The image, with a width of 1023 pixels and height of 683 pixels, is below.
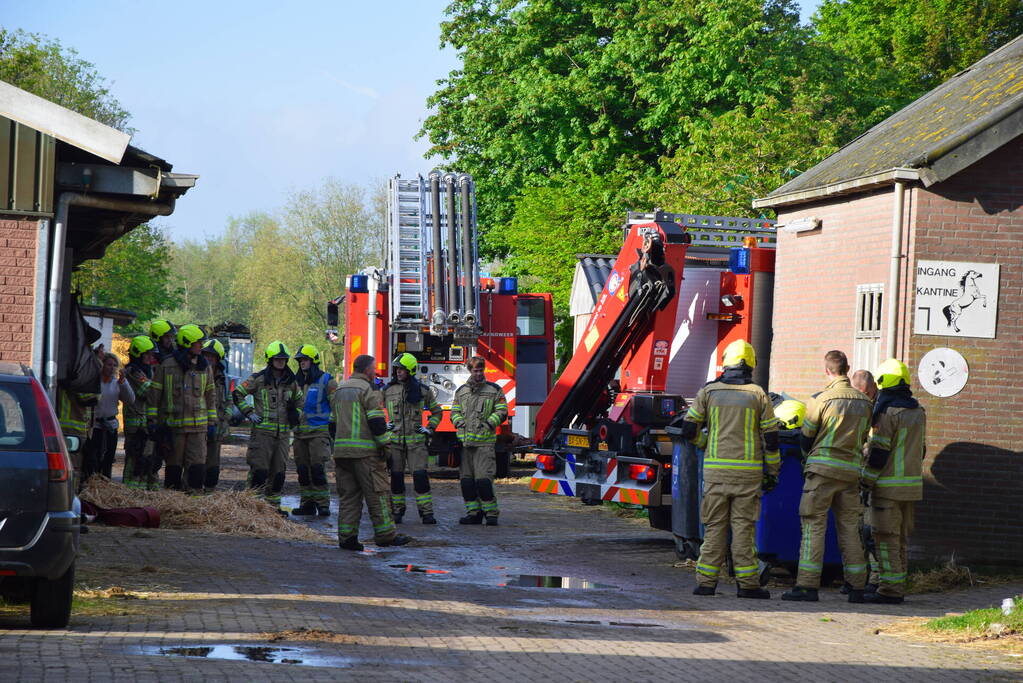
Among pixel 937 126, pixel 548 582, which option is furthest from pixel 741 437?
pixel 937 126

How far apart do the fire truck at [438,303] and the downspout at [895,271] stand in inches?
317

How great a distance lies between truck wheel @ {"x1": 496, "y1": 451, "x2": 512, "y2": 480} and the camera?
20.9 meters

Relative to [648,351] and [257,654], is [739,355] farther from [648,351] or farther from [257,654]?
[257,654]

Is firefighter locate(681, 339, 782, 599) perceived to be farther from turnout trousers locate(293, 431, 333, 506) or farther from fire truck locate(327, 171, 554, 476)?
fire truck locate(327, 171, 554, 476)

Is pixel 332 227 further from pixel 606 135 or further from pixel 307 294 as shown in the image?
pixel 606 135

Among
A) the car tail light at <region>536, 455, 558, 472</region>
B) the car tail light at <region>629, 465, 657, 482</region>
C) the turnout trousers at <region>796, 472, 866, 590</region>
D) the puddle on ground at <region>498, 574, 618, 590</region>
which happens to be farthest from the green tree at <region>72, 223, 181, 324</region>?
the turnout trousers at <region>796, 472, 866, 590</region>

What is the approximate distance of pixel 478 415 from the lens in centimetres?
1480

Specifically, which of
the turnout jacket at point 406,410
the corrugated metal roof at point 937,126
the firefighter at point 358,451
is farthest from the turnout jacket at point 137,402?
the corrugated metal roof at point 937,126

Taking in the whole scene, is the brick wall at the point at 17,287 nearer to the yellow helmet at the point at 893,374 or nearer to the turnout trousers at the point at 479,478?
the turnout trousers at the point at 479,478

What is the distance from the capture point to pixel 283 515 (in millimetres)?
14852

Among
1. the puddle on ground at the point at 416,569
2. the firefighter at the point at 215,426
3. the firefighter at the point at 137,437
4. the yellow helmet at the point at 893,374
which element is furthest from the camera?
the firefighter at the point at 215,426

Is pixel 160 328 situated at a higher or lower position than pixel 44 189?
lower

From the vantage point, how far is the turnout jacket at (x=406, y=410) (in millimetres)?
14688

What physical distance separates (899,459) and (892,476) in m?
0.15
